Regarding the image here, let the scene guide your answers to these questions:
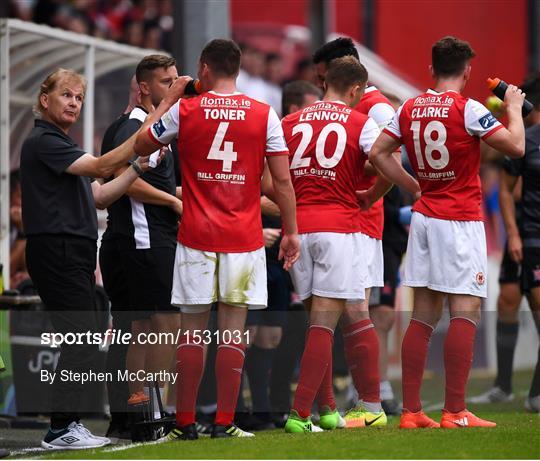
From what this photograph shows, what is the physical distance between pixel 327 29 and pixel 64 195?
34.4 ft

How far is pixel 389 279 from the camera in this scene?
11086 millimetres

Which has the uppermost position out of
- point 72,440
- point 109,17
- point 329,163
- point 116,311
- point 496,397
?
point 109,17

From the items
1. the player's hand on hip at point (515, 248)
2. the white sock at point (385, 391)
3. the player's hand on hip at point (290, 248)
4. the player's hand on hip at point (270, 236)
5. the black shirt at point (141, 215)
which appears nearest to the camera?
the player's hand on hip at point (290, 248)

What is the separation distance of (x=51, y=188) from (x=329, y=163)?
1626mm

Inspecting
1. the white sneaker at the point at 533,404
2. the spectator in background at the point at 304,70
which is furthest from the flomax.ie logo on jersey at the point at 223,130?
the spectator in background at the point at 304,70

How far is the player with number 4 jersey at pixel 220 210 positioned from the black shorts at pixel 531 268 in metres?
3.12

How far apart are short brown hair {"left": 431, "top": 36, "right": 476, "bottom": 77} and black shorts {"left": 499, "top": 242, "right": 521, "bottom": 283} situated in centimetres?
336

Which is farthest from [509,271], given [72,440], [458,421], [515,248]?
[72,440]

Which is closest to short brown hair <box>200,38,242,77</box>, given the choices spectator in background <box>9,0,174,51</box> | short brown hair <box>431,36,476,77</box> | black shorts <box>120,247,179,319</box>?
short brown hair <box>431,36,476,77</box>

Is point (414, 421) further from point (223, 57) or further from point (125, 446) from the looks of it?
point (223, 57)

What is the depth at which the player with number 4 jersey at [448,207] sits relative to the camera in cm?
823

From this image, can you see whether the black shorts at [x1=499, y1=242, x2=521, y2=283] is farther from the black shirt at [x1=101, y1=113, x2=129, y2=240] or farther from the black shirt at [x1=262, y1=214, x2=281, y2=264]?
the black shirt at [x1=101, y1=113, x2=129, y2=240]

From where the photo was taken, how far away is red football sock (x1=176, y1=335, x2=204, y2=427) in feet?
26.0

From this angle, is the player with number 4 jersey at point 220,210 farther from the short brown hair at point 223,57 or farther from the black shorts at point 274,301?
the black shorts at point 274,301
